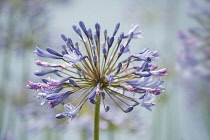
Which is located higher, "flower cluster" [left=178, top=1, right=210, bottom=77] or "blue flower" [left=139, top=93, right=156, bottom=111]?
"flower cluster" [left=178, top=1, right=210, bottom=77]

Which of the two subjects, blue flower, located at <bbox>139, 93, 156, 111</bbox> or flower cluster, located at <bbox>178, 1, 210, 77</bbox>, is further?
flower cluster, located at <bbox>178, 1, 210, 77</bbox>

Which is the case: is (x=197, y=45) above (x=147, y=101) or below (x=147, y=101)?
above

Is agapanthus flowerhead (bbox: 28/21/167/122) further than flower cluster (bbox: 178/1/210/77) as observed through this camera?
No

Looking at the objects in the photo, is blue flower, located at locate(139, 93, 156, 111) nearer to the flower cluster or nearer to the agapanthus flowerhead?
the agapanthus flowerhead

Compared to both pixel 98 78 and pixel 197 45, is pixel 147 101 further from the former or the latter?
pixel 197 45

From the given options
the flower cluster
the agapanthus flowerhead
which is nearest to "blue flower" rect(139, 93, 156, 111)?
the agapanthus flowerhead

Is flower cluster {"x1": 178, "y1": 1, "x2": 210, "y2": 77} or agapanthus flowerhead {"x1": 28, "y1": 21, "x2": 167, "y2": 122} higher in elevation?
flower cluster {"x1": 178, "y1": 1, "x2": 210, "y2": 77}

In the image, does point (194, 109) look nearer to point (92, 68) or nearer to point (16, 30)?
point (16, 30)

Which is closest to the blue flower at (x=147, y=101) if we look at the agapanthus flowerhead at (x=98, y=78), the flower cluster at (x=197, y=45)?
the agapanthus flowerhead at (x=98, y=78)

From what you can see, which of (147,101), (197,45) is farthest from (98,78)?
(197,45)
